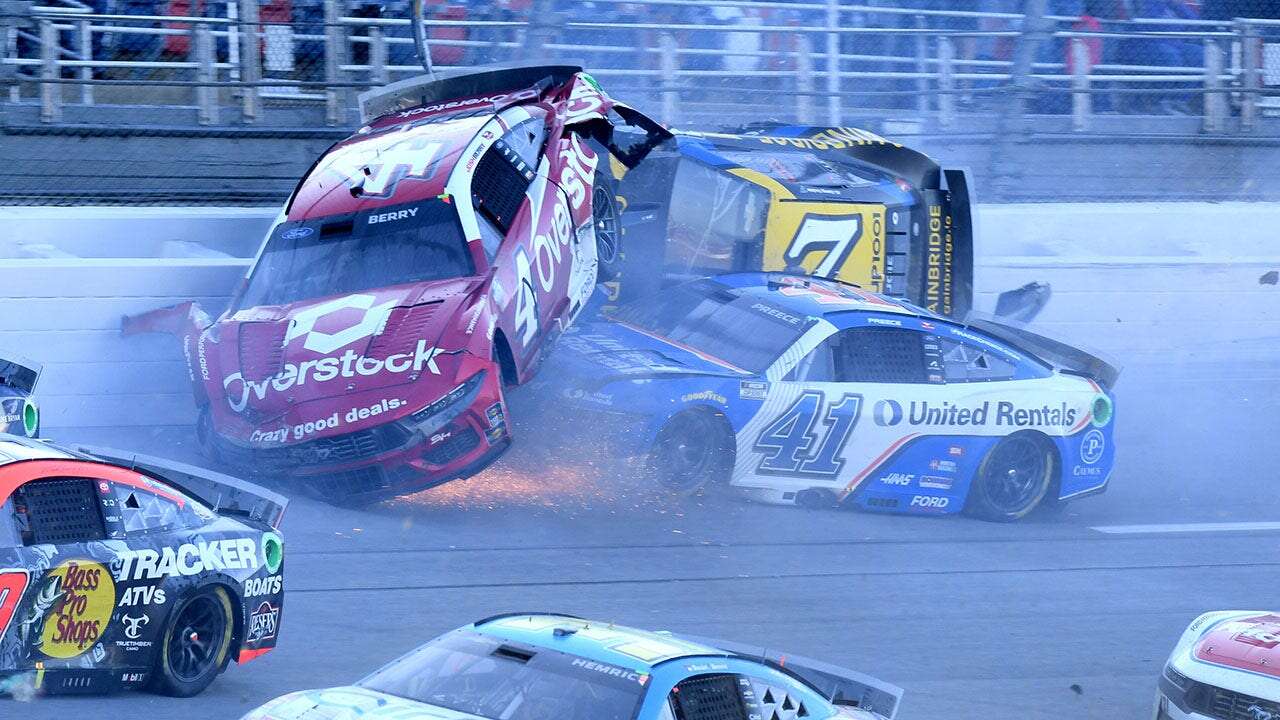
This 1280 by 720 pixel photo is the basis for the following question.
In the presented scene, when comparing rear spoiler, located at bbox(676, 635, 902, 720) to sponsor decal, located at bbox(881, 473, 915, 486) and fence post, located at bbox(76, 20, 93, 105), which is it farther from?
fence post, located at bbox(76, 20, 93, 105)

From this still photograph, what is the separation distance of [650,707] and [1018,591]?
4.72m

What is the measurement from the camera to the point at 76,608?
5.74m

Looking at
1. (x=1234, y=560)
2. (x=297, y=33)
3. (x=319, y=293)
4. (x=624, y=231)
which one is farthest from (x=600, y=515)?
(x=297, y=33)

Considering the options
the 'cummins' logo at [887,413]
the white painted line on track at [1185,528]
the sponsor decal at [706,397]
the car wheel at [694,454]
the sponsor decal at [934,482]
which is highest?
the sponsor decal at [706,397]

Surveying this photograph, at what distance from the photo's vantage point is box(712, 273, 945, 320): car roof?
1057 cm

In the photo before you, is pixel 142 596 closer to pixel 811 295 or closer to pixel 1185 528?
pixel 811 295

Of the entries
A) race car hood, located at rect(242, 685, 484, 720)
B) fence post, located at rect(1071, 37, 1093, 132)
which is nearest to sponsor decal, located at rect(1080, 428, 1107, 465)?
fence post, located at rect(1071, 37, 1093, 132)

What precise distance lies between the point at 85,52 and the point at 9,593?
8.36m

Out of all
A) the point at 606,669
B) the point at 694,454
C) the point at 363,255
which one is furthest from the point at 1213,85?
the point at 606,669

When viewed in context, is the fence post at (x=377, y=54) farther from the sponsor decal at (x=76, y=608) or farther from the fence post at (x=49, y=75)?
the sponsor decal at (x=76, y=608)

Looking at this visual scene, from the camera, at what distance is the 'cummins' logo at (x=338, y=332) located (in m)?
9.03

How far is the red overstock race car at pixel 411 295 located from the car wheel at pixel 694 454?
0.94 m

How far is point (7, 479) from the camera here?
5641mm

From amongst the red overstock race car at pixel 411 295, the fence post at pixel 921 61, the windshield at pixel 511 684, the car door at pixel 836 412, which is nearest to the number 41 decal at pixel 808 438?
the car door at pixel 836 412
